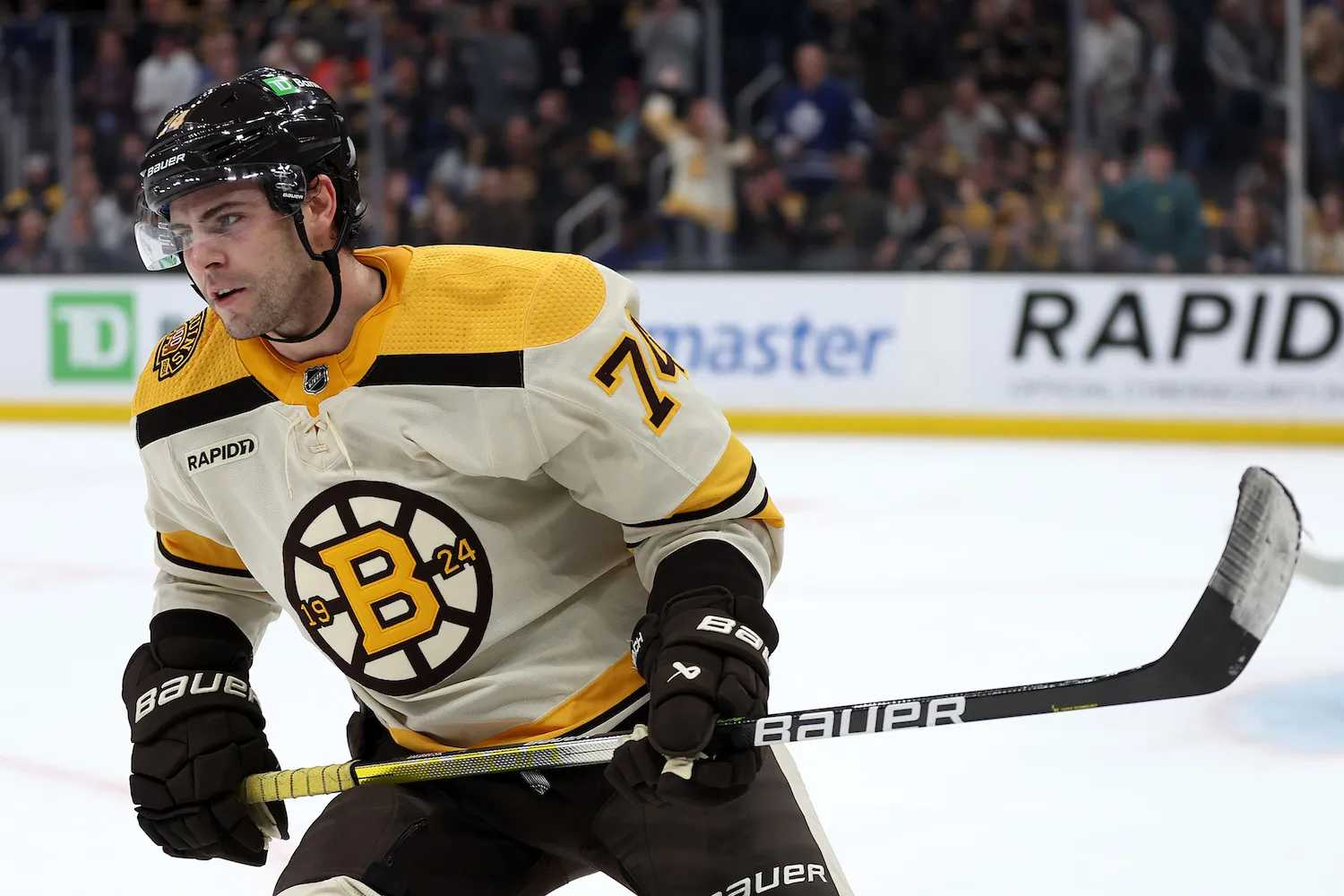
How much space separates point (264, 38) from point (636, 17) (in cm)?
180

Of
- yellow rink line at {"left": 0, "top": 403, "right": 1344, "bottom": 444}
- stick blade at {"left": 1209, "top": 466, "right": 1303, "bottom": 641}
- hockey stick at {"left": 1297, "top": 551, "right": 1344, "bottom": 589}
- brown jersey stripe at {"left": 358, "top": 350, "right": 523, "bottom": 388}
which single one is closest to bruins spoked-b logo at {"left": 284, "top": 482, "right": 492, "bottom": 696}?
brown jersey stripe at {"left": 358, "top": 350, "right": 523, "bottom": 388}

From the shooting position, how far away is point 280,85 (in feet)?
5.50

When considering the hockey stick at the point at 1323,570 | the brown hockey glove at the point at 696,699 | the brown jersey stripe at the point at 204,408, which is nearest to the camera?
the brown hockey glove at the point at 696,699

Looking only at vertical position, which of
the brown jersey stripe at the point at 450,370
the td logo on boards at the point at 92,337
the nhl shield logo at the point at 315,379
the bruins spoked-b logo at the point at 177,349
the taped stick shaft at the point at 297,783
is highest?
the brown jersey stripe at the point at 450,370

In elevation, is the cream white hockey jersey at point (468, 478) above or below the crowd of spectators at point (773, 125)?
above

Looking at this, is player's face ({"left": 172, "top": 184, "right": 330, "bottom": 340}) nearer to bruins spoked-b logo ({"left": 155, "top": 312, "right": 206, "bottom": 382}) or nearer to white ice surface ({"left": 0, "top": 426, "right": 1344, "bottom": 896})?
bruins spoked-b logo ({"left": 155, "top": 312, "right": 206, "bottom": 382})

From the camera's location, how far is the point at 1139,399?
260 inches

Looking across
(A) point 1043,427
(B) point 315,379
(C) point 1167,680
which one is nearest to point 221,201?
(B) point 315,379

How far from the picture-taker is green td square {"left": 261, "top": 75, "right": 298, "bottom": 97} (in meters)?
1.66

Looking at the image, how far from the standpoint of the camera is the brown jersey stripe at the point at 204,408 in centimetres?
169

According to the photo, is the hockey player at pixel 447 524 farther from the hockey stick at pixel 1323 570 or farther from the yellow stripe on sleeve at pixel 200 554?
the hockey stick at pixel 1323 570

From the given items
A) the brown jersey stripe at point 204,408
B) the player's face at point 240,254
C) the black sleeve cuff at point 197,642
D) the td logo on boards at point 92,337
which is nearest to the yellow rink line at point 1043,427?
the td logo on boards at point 92,337

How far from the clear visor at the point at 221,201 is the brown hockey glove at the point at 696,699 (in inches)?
20.7

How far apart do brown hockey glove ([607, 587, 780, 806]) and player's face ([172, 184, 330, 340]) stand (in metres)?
0.47
